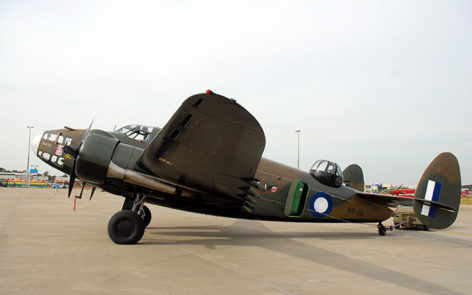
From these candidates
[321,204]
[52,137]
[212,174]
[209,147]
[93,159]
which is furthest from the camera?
[321,204]

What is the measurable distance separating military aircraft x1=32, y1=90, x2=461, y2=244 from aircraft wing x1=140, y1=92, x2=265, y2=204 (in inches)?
0.7

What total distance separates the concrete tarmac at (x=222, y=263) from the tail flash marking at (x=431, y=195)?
951 millimetres

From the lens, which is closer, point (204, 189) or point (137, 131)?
point (204, 189)

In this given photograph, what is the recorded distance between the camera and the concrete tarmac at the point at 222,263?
4691 mm

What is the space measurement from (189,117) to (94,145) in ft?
9.76

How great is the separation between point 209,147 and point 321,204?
5.22 metres

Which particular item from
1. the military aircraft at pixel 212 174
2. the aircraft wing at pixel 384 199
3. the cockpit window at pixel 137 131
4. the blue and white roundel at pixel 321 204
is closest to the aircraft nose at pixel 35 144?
the military aircraft at pixel 212 174

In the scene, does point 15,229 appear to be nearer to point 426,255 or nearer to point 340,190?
point 340,190

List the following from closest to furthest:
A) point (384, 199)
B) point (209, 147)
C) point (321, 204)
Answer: point (209, 147)
point (321, 204)
point (384, 199)

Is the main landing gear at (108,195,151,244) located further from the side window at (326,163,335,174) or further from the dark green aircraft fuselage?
the side window at (326,163,335,174)

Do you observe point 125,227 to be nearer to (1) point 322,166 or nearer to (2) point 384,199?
(1) point 322,166

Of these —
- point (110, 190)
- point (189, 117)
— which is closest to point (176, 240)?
point (110, 190)

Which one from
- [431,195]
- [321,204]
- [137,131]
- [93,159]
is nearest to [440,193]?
[431,195]

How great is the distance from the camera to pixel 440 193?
29.5ft
